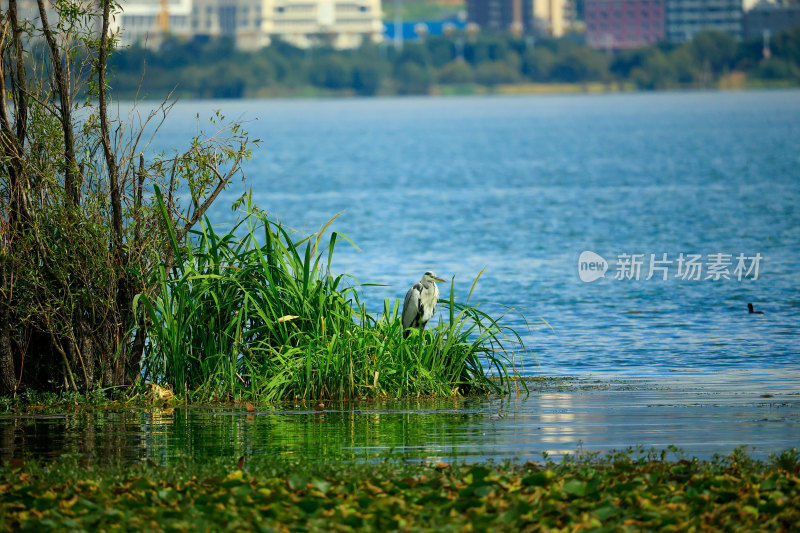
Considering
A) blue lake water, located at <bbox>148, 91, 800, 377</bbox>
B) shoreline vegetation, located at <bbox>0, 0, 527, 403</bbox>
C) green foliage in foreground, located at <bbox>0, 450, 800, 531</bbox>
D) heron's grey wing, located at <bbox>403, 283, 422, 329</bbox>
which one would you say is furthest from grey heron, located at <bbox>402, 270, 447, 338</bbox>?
green foliage in foreground, located at <bbox>0, 450, 800, 531</bbox>

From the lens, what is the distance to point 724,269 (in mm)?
27688

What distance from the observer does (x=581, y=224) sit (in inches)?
1598

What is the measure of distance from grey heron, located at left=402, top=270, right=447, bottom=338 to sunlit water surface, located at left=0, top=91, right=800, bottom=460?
3.50 ft

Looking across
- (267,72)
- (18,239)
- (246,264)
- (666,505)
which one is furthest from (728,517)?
(267,72)

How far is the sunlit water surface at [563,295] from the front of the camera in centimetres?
1028

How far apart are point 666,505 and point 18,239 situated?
6.70 metres

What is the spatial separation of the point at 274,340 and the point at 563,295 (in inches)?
471

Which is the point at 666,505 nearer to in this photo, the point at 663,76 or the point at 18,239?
the point at 18,239
